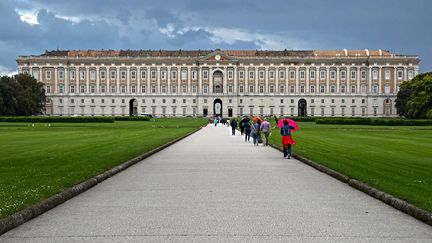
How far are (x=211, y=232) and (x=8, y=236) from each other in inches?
117

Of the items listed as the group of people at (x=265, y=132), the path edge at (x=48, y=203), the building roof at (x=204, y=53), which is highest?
the building roof at (x=204, y=53)

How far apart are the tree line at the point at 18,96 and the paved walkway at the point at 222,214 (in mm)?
83089

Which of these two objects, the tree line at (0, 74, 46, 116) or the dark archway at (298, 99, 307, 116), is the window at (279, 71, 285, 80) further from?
the tree line at (0, 74, 46, 116)

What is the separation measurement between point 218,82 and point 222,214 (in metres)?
142

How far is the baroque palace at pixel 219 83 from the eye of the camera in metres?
148

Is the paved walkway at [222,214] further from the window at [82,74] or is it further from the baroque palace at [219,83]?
the window at [82,74]

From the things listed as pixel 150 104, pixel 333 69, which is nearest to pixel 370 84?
pixel 333 69

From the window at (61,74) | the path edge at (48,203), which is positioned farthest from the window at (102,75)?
the path edge at (48,203)

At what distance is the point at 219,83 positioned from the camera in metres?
152

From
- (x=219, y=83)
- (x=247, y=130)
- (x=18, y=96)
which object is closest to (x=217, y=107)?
(x=219, y=83)

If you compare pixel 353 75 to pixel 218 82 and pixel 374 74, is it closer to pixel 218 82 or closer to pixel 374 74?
pixel 374 74

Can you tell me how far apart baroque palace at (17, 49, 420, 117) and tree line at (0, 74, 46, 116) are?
96.4ft

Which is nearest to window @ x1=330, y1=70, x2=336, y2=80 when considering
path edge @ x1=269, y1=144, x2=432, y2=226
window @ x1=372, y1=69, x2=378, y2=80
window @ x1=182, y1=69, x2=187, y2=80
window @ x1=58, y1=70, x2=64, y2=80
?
window @ x1=372, y1=69, x2=378, y2=80

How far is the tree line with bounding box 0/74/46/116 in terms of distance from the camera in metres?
93.0
